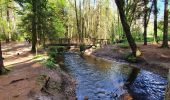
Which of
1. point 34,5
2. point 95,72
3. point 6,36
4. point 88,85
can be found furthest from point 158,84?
point 6,36

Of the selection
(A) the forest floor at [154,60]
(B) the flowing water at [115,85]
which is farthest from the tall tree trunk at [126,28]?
(B) the flowing water at [115,85]

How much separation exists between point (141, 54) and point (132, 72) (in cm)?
451

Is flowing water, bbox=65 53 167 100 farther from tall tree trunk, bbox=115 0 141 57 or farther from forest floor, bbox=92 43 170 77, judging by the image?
tall tree trunk, bbox=115 0 141 57

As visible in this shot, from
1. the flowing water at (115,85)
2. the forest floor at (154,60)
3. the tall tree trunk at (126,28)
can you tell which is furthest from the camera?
the tall tree trunk at (126,28)

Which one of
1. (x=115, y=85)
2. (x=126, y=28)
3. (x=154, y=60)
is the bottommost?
(x=115, y=85)

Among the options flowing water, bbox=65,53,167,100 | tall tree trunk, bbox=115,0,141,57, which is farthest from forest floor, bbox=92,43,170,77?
flowing water, bbox=65,53,167,100

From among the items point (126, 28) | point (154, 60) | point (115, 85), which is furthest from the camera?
point (126, 28)

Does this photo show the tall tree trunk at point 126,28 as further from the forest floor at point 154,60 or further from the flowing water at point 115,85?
the flowing water at point 115,85

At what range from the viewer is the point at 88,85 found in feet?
44.8

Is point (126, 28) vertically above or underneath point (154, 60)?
above

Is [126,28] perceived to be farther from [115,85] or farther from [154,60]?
[115,85]

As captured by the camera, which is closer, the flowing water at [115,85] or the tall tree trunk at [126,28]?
the flowing water at [115,85]

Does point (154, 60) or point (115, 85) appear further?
point (154, 60)

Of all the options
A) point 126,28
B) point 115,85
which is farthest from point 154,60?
point 115,85
